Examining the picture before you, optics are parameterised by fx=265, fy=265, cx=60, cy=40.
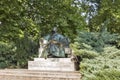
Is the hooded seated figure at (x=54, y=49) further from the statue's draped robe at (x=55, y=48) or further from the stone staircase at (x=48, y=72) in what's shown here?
the stone staircase at (x=48, y=72)

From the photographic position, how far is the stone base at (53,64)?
7.76 metres

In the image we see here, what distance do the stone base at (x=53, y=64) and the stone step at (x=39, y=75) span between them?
362 mm

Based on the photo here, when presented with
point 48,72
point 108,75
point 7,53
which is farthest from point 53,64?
point 7,53

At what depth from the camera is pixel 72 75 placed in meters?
6.91

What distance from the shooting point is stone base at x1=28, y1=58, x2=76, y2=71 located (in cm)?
776

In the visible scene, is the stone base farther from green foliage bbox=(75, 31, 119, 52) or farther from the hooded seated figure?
green foliage bbox=(75, 31, 119, 52)

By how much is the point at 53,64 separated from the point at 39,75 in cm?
81

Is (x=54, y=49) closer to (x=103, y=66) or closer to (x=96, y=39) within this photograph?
(x=96, y=39)

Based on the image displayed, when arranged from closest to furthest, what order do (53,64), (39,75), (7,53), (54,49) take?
(39,75) < (53,64) < (54,49) < (7,53)

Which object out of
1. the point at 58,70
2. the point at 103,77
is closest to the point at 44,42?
the point at 58,70

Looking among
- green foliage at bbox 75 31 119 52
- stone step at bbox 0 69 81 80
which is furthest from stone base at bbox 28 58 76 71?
green foliage at bbox 75 31 119 52

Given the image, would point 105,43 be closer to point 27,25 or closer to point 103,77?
point 103,77

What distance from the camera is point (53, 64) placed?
26.0 ft

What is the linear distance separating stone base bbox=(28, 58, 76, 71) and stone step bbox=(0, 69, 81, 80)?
14.3 inches
